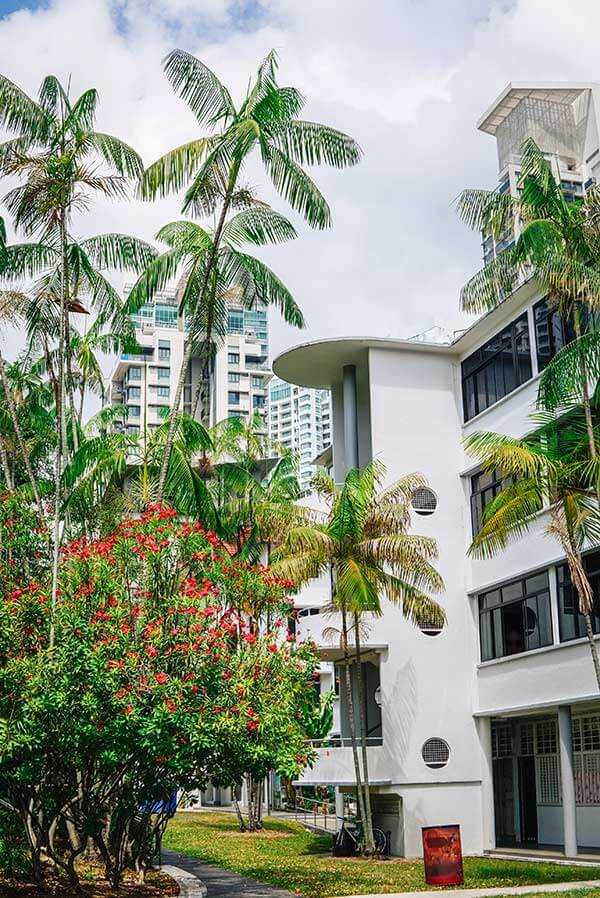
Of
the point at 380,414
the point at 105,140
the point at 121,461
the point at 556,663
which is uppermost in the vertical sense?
the point at 105,140

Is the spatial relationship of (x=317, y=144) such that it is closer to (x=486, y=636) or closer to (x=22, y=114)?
(x=22, y=114)

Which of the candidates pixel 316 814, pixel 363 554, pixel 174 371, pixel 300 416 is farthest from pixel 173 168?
pixel 300 416

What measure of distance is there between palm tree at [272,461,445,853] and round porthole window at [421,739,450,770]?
6.32 ft

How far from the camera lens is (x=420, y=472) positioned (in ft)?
94.2

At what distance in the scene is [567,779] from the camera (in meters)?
22.8

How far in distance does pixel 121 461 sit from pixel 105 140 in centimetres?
814

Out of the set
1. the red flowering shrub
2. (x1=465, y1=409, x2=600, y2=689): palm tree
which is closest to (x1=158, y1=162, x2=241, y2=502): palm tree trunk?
the red flowering shrub

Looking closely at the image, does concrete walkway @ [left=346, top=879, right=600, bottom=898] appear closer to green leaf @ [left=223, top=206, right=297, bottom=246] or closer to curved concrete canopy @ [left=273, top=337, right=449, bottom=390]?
green leaf @ [left=223, top=206, right=297, bottom=246]

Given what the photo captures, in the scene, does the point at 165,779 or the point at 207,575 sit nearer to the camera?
the point at 165,779

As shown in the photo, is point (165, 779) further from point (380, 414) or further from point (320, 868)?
point (380, 414)

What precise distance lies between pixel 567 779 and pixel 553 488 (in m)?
7.80

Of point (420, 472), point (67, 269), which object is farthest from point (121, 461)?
point (420, 472)

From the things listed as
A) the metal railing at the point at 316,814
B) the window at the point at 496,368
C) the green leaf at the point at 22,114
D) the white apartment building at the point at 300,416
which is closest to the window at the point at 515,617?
the window at the point at 496,368

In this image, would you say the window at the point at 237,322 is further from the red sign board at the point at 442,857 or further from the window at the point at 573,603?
the red sign board at the point at 442,857
